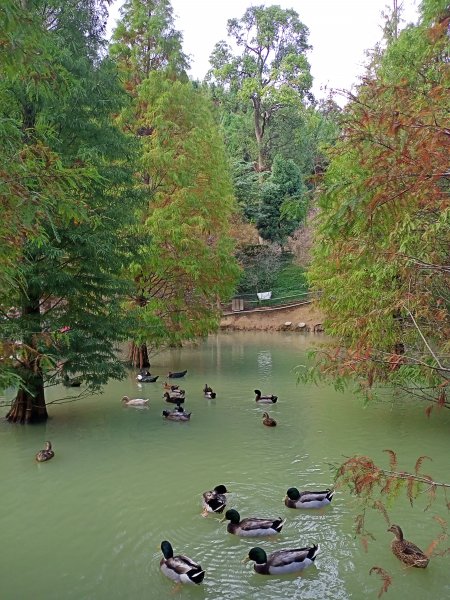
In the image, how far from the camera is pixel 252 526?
7.27m

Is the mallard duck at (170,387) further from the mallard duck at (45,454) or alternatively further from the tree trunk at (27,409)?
the mallard duck at (45,454)

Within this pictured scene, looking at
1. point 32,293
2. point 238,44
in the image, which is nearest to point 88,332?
point 32,293

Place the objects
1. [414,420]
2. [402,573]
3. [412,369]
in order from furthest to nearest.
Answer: [414,420] < [412,369] < [402,573]

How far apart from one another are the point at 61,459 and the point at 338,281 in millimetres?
7421

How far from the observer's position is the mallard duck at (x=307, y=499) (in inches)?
321

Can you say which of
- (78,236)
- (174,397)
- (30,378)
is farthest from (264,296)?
(78,236)

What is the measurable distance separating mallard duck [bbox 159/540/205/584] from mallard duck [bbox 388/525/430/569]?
2.38 m

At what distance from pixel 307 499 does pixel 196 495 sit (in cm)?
181

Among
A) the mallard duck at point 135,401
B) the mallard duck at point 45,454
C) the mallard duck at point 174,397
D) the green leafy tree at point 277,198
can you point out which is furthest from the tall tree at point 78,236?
the green leafy tree at point 277,198

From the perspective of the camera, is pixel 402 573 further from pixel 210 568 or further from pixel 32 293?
pixel 32 293

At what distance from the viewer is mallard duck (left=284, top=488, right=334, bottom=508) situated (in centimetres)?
815

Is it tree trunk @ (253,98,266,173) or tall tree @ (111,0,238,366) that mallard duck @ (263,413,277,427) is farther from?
tree trunk @ (253,98,266,173)

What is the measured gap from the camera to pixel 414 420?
1320cm

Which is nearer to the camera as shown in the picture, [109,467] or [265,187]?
[109,467]
